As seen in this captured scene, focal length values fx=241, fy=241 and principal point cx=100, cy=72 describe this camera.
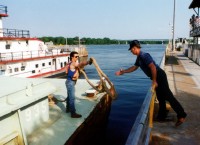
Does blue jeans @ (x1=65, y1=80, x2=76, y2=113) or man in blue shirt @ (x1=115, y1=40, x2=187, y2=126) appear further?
blue jeans @ (x1=65, y1=80, x2=76, y2=113)

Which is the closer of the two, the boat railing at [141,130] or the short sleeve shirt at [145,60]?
the boat railing at [141,130]

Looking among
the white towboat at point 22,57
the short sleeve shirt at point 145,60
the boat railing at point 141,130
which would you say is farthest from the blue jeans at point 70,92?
the white towboat at point 22,57

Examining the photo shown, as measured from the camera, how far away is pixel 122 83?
88.4 ft

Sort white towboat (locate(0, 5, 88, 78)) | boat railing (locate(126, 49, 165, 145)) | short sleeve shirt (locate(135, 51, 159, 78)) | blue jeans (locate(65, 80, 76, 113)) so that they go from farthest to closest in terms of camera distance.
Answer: white towboat (locate(0, 5, 88, 78)) < blue jeans (locate(65, 80, 76, 113)) < short sleeve shirt (locate(135, 51, 159, 78)) < boat railing (locate(126, 49, 165, 145))

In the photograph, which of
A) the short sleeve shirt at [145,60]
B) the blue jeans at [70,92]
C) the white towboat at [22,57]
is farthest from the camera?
the white towboat at [22,57]

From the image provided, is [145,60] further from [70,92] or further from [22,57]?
[22,57]

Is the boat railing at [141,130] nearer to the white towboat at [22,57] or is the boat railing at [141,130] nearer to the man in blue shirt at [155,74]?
the man in blue shirt at [155,74]

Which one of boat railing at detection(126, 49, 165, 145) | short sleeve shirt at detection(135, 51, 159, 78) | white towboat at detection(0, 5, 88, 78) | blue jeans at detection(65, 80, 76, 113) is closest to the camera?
boat railing at detection(126, 49, 165, 145)

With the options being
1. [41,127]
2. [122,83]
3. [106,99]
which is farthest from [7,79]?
[122,83]

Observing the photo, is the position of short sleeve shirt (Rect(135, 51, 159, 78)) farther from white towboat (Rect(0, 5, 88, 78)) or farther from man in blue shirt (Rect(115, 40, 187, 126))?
white towboat (Rect(0, 5, 88, 78))

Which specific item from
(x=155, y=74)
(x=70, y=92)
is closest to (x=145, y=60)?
(x=155, y=74)

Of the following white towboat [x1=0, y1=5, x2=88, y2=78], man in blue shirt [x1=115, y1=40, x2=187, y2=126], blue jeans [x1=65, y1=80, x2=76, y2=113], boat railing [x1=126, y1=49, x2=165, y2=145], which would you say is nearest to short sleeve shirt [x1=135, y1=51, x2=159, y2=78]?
man in blue shirt [x1=115, y1=40, x2=187, y2=126]

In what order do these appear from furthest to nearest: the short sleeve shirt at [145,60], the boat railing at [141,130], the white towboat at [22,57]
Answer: the white towboat at [22,57], the short sleeve shirt at [145,60], the boat railing at [141,130]

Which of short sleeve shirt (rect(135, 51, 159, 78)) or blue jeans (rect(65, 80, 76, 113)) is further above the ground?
short sleeve shirt (rect(135, 51, 159, 78))
